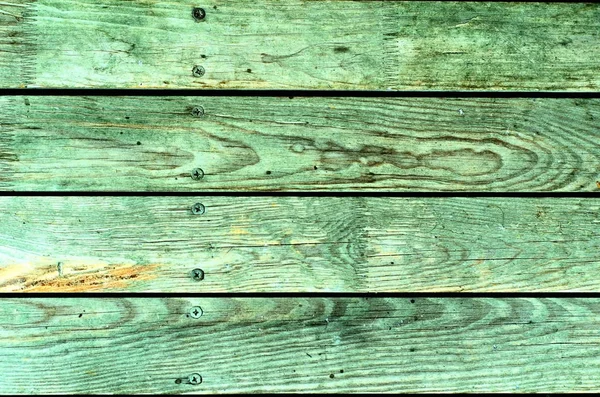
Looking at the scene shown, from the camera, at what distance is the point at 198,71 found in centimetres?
156

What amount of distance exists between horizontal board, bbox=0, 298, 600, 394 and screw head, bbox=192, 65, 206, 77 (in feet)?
1.81

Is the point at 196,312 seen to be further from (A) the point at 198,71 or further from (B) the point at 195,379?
(A) the point at 198,71

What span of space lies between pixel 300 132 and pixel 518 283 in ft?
2.13

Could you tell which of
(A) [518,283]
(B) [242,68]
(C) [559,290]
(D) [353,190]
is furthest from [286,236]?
(C) [559,290]

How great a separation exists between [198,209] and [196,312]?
0.25m

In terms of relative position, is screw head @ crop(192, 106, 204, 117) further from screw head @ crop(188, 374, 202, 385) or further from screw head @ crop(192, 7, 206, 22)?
screw head @ crop(188, 374, 202, 385)

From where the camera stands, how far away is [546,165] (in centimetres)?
157

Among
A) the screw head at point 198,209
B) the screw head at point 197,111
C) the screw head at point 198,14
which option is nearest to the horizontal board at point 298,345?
the screw head at point 198,209

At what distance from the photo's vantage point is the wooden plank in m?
1.53

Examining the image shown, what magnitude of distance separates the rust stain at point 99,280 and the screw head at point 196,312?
0.41 feet

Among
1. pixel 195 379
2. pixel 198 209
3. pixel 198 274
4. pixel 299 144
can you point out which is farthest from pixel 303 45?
pixel 195 379

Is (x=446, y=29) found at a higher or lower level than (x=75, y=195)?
higher

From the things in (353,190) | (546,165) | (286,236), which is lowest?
(286,236)

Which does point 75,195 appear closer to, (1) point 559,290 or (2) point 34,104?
(2) point 34,104
